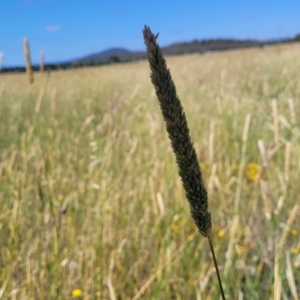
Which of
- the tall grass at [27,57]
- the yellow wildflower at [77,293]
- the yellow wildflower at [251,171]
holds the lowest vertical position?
the yellow wildflower at [251,171]

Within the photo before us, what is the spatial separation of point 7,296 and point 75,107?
13.3ft

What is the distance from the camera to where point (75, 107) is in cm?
504

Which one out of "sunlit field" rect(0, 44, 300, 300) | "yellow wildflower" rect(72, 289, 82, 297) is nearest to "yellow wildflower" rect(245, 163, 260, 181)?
"sunlit field" rect(0, 44, 300, 300)

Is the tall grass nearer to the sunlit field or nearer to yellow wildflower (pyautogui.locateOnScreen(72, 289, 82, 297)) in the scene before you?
the sunlit field

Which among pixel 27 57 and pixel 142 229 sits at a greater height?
pixel 27 57

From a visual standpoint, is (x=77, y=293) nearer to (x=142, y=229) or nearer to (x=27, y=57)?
(x=142, y=229)

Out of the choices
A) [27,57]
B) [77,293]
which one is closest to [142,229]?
[77,293]

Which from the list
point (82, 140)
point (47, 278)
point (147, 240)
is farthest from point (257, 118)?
point (47, 278)

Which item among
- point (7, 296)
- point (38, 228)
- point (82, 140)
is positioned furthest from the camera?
→ point (82, 140)

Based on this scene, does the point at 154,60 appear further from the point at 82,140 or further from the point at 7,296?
the point at 82,140

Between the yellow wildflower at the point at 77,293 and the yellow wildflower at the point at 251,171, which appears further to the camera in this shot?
the yellow wildflower at the point at 251,171

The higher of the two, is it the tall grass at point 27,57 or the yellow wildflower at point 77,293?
the tall grass at point 27,57

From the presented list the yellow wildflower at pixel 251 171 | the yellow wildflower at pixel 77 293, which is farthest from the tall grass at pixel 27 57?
the yellow wildflower at pixel 251 171

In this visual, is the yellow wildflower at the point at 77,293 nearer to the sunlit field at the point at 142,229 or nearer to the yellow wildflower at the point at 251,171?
the sunlit field at the point at 142,229
